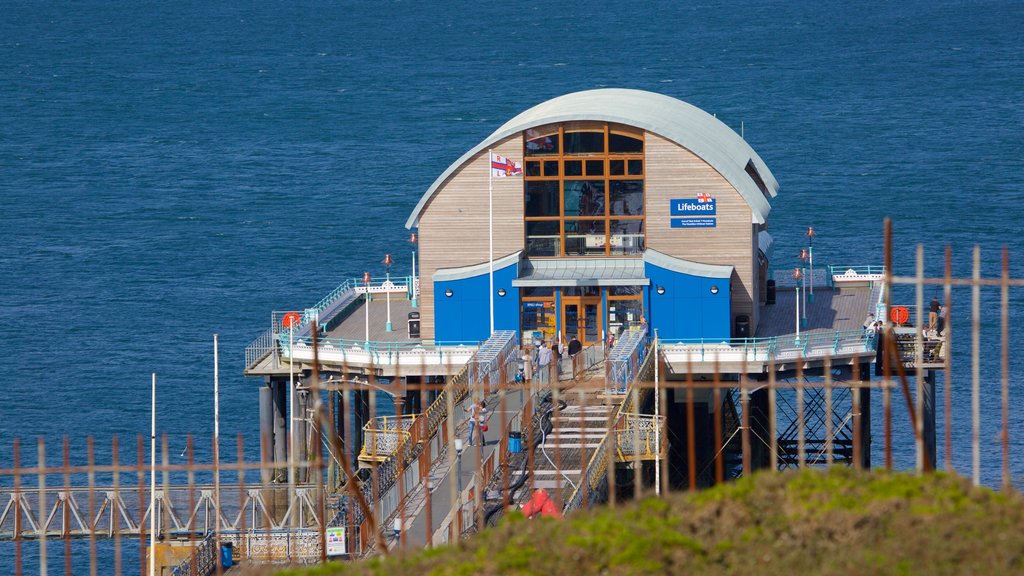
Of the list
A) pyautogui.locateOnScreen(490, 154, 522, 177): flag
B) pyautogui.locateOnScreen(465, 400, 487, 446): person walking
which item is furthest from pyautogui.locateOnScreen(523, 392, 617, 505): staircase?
pyautogui.locateOnScreen(490, 154, 522, 177): flag

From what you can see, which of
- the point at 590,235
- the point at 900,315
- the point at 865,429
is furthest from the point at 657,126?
the point at 865,429

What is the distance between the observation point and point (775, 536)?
95.1 ft

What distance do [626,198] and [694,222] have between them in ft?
8.34

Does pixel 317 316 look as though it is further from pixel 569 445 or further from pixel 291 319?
pixel 569 445

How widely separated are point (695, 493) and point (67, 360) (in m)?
72.4

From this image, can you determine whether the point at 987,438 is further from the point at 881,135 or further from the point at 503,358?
the point at 881,135

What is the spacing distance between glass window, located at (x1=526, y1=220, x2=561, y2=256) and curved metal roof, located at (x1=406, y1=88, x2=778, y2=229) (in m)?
3.43

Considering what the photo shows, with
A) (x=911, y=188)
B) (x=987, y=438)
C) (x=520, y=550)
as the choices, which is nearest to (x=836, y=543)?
(x=520, y=550)

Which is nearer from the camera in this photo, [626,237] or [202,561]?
[202,561]

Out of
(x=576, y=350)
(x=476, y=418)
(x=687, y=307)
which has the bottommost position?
(x=476, y=418)

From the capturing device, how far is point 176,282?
118062 millimetres

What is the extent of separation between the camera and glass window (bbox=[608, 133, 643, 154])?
68.4 m

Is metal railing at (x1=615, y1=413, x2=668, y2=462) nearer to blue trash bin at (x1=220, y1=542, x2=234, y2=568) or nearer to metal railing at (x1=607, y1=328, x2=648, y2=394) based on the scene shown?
metal railing at (x1=607, y1=328, x2=648, y2=394)

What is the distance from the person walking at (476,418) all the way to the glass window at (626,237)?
1254 centimetres
